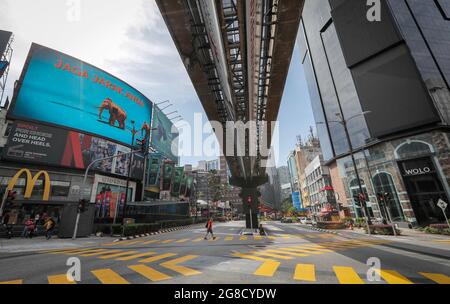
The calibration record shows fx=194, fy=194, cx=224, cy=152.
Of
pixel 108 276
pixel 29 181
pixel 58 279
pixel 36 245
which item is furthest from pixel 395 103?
pixel 29 181

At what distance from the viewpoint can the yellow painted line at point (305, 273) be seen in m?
5.25

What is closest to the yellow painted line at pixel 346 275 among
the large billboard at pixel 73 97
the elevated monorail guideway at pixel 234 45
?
the elevated monorail guideway at pixel 234 45

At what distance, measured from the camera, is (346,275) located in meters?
5.54

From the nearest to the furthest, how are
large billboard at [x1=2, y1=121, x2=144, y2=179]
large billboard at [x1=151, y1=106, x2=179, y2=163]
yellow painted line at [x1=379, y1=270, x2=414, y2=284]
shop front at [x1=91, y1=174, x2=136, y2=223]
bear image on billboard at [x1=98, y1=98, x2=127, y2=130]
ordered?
yellow painted line at [x1=379, y1=270, x2=414, y2=284] → large billboard at [x1=2, y1=121, x2=144, y2=179] → shop front at [x1=91, y1=174, x2=136, y2=223] → bear image on billboard at [x1=98, y1=98, x2=127, y2=130] → large billboard at [x1=151, y1=106, x2=179, y2=163]

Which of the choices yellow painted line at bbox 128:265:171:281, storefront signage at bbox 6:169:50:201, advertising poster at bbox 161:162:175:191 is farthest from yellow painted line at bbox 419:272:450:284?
advertising poster at bbox 161:162:175:191

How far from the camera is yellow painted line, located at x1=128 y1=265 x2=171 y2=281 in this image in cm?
537

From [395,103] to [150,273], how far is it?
34.1 m

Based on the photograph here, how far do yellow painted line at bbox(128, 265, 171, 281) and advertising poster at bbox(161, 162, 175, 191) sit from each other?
125 feet

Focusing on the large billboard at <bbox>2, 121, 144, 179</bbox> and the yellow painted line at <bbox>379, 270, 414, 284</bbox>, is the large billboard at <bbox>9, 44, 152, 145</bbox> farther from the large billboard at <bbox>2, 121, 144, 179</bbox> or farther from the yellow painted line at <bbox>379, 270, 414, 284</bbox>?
the yellow painted line at <bbox>379, 270, 414, 284</bbox>

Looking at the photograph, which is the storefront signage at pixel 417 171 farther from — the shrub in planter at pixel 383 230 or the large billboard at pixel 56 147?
the large billboard at pixel 56 147

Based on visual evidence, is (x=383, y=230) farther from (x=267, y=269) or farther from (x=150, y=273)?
(x=150, y=273)

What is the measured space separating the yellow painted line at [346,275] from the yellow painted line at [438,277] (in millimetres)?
1771

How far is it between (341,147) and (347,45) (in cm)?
1764

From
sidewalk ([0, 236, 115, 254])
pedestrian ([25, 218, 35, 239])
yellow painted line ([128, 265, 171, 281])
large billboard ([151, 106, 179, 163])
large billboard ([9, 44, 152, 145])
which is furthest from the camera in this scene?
large billboard ([151, 106, 179, 163])
